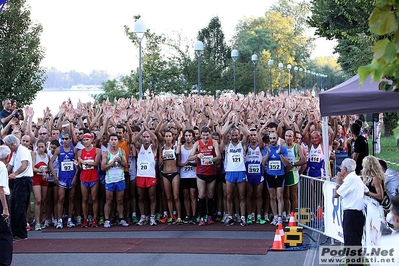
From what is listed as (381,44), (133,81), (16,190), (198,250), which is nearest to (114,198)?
(16,190)

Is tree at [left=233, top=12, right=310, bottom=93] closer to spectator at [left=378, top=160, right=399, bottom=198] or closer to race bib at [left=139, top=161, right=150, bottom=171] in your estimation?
race bib at [left=139, top=161, right=150, bottom=171]

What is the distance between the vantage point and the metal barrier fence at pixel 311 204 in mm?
11047

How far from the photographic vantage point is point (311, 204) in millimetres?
11391

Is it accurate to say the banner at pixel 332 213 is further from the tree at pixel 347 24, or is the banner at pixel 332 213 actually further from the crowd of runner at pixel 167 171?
the tree at pixel 347 24

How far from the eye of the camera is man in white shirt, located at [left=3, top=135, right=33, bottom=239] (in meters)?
11.6

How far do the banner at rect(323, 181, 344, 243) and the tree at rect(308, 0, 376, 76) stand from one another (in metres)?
11.1

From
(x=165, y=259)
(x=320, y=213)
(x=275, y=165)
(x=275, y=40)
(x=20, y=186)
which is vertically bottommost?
(x=165, y=259)

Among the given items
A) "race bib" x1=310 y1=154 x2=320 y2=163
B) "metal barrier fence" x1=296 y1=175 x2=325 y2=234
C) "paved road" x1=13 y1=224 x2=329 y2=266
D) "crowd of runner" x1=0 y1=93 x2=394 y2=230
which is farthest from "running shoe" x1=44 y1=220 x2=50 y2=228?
"race bib" x1=310 y1=154 x2=320 y2=163

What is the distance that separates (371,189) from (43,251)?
5.44 meters

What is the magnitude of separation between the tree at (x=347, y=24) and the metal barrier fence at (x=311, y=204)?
1006 centimetres

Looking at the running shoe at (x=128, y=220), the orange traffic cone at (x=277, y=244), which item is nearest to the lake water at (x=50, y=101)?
the running shoe at (x=128, y=220)

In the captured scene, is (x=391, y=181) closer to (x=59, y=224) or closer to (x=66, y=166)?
(x=66, y=166)

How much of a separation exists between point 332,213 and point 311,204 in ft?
4.12

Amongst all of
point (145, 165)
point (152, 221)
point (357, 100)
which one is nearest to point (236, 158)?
point (145, 165)
